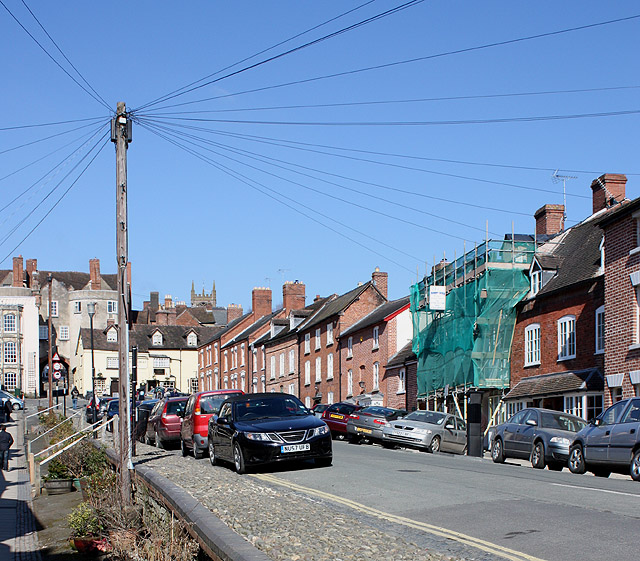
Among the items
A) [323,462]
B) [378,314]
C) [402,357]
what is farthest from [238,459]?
[378,314]

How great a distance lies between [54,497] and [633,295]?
17.6 meters

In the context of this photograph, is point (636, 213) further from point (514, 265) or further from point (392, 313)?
point (392, 313)

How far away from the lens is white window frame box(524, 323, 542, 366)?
32.7m

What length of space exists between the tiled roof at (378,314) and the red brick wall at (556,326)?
1481cm

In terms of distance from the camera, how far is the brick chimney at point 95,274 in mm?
101500

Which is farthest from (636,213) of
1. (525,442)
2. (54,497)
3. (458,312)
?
(54,497)

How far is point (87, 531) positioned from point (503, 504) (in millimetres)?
6868

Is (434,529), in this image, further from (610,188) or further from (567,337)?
(610,188)

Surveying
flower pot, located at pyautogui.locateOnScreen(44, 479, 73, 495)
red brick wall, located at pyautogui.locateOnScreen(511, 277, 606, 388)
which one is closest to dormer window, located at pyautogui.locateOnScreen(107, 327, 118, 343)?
red brick wall, located at pyautogui.locateOnScreen(511, 277, 606, 388)

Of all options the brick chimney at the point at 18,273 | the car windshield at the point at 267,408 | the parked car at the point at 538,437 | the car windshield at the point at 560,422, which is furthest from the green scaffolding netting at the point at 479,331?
the brick chimney at the point at 18,273

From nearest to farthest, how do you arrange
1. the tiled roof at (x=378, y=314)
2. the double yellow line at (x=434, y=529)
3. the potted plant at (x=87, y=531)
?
the double yellow line at (x=434, y=529), the potted plant at (x=87, y=531), the tiled roof at (x=378, y=314)

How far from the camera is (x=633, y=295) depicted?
83.4ft

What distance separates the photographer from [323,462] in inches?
707

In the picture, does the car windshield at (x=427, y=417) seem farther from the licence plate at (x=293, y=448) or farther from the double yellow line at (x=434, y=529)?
the double yellow line at (x=434, y=529)
